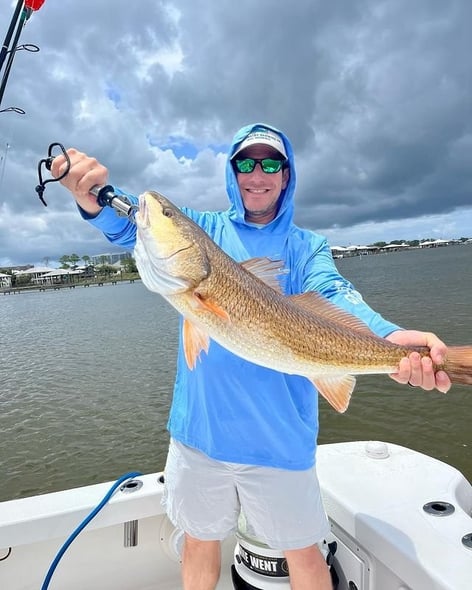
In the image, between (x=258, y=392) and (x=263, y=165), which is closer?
(x=258, y=392)

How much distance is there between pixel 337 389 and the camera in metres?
2.68

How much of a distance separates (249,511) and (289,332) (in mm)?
→ 1225

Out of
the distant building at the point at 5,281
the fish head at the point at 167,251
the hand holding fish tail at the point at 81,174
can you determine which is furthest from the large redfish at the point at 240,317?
the distant building at the point at 5,281

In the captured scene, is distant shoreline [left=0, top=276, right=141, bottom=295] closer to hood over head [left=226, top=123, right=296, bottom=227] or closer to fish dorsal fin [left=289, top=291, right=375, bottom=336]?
hood over head [left=226, top=123, right=296, bottom=227]

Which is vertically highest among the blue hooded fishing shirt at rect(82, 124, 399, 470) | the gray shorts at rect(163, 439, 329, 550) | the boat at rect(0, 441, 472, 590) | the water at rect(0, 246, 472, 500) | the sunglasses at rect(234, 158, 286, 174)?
the sunglasses at rect(234, 158, 286, 174)

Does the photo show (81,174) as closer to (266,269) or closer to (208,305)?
(208,305)

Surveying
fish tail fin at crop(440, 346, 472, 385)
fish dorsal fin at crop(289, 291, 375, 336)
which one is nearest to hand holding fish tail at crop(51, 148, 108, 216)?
fish dorsal fin at crop(289, 291, 375, 336)

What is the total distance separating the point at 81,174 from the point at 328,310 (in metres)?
1.71

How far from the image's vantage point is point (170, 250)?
2488 millimetres

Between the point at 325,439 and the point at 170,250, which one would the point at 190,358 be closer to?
the point at 170,250

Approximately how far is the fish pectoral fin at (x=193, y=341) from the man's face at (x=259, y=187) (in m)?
1.09

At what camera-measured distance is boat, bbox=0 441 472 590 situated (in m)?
2.77

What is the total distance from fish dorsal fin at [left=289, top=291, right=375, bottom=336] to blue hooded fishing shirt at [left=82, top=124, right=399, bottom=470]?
0.50 ft

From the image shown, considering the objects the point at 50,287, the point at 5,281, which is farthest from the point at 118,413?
the point at 5,281
